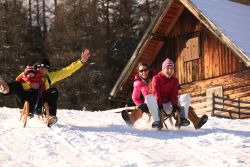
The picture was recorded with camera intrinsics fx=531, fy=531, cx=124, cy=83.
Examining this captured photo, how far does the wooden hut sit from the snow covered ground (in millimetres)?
11318

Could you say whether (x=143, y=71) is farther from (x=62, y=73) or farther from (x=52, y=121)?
(x=52, y=121)

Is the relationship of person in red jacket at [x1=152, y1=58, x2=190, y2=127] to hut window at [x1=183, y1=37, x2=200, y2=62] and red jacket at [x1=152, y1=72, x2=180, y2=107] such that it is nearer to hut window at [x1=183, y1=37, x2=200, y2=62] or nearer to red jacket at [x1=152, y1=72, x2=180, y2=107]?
red jacket at [x1=152, y1=72, x2=180, y2=107]

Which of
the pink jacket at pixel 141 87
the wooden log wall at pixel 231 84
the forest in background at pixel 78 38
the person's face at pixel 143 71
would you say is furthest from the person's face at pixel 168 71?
the forest in background at pixel 78 38

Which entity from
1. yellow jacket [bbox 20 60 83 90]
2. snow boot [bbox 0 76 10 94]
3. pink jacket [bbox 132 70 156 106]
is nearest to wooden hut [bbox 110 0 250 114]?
pink jacket [bbox 132 70 156 106]

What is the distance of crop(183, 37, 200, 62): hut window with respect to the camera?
20672 millimetres

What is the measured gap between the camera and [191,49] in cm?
2094

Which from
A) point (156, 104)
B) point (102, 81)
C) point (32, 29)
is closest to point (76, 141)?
point (156, 104)

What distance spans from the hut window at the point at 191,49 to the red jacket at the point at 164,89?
485 inches

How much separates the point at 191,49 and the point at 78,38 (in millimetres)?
17252

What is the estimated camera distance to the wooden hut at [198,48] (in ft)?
63.0

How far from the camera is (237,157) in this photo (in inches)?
213

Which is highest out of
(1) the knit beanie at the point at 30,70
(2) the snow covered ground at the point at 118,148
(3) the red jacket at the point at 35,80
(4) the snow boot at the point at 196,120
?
(1) the knit beanie at the point at 30,70

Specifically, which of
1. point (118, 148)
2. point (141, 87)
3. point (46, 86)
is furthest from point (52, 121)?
point (118, 148)

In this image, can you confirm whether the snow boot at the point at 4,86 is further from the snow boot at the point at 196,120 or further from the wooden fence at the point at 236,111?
the wooden fence at the point at 236,111
